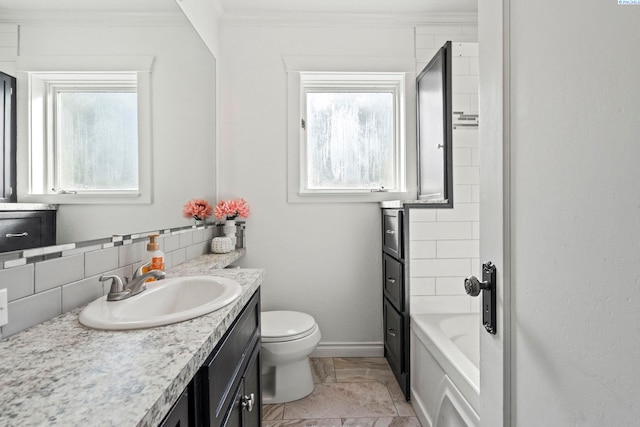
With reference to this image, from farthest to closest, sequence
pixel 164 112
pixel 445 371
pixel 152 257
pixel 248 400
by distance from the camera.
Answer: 1. pixel 164 112
2. pixel 445 371
3. pixel 152 257
4. pixel 248 400

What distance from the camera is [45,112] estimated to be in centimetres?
90

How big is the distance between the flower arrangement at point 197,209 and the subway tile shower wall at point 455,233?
4.15 feet

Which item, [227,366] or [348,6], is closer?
[227,366]

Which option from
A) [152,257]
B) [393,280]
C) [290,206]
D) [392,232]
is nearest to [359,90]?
[290,206]

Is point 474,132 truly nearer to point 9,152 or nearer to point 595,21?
point 595,21

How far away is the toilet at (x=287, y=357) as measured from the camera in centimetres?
178

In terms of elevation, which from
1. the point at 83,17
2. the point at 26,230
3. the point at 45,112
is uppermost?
the point at 83,17

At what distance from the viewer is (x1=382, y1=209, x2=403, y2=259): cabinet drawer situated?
1983 millimetres

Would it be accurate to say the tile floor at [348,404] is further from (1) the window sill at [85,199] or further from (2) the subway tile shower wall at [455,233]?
(1) the window sill at [85,199]

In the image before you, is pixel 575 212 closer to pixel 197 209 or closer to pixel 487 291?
pixel 487 291

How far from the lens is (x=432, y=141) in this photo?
85.6 inches

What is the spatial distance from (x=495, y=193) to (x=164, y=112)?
1.47 metres

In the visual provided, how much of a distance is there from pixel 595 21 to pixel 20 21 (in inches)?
47.6

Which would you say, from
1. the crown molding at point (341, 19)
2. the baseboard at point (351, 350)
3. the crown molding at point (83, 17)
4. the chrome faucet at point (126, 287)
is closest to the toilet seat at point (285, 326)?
the baseboard at point (351, 350)
